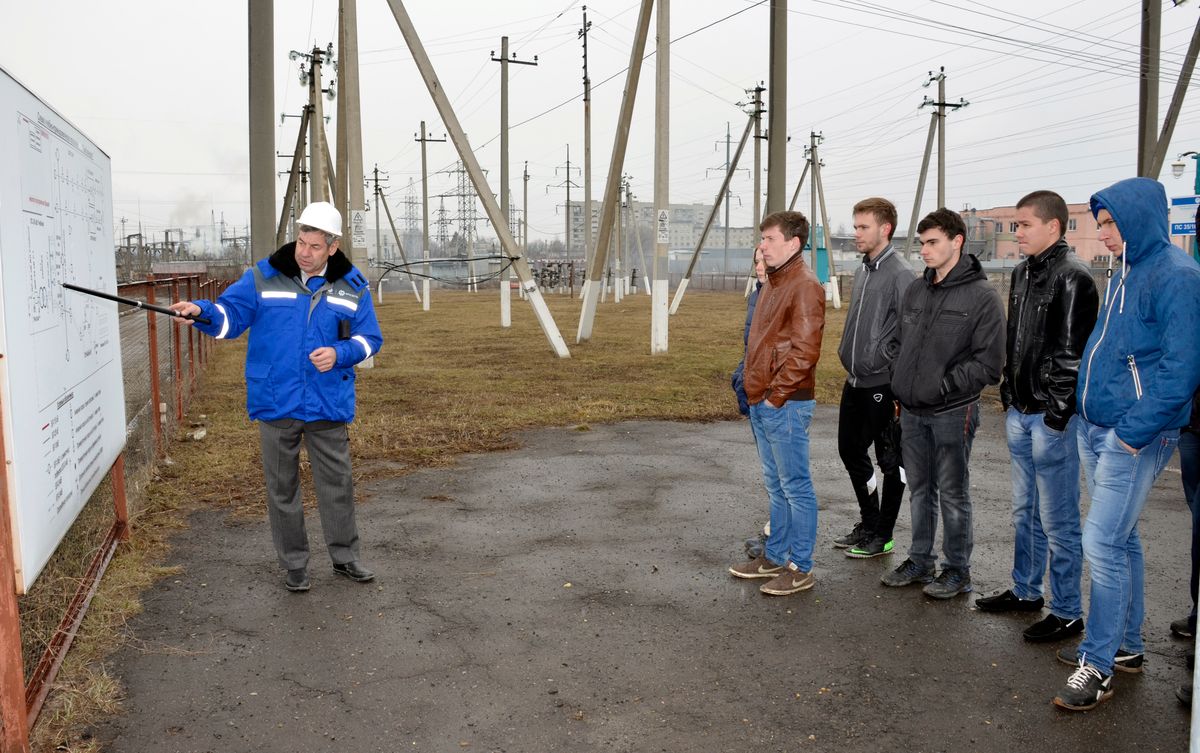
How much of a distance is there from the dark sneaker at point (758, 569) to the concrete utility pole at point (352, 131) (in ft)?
38.7

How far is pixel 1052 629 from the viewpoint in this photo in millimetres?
4332

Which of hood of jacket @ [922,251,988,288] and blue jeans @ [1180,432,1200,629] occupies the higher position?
hood of jacket @ [922,251,988,288]

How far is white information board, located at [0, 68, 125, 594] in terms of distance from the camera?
3.00 metres

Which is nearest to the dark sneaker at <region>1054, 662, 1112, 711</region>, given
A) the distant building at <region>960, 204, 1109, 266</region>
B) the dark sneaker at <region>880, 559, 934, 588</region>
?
the dark sneaker at <region>880, 559, 934, 588</region>

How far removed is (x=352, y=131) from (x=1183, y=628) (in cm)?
1409

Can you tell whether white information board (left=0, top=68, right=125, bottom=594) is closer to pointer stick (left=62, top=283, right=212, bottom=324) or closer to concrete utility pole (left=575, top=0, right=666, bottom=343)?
pointer stick (left=62, top=283, right=212, bottom=324)

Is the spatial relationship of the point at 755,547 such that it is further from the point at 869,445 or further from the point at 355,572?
the point at 355,572

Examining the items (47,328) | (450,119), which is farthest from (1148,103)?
(47,328)

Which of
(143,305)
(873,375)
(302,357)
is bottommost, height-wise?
(873,375)

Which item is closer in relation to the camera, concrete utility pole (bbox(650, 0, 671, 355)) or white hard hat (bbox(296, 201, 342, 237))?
white hard hat (bbox(296, 201, 342, 237))

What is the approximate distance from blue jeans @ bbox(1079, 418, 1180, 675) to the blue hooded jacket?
0.42 feet

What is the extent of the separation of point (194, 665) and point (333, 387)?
153cm

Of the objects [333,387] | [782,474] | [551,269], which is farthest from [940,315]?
[551,269]

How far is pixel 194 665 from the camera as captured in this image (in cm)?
403
